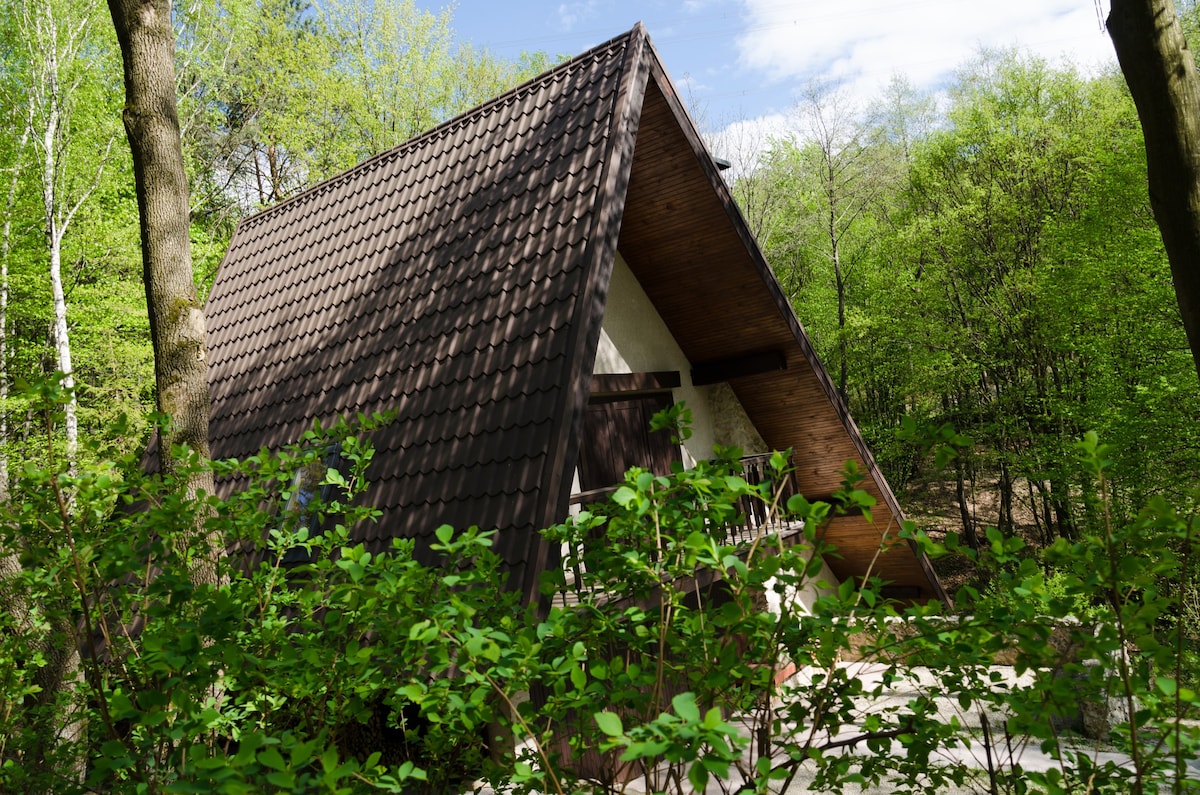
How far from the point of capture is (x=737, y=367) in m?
8.49

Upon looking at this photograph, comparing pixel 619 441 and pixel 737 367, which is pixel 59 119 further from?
pixel 737 367

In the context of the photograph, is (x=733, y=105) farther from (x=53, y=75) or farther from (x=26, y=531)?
(x=26, y=531)

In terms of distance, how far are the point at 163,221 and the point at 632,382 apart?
4618 mm

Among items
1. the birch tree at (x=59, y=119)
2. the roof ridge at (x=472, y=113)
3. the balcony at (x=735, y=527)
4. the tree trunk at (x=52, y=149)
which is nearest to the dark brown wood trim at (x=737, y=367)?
the balcony at (x=735, y=527)

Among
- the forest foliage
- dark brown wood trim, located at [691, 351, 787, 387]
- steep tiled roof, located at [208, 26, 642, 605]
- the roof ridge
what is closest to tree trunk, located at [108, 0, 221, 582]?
steep tiled roof, located at [208, 26, 642, 605]

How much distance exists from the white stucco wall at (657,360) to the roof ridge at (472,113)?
6.27ft

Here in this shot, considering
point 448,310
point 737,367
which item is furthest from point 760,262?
point 448,310

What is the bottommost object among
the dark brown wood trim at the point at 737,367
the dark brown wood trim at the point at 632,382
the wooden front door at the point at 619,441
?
the wooden front door at the point at 619,441

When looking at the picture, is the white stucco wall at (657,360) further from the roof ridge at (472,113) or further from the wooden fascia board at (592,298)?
the wooden fascia board at (592,298)

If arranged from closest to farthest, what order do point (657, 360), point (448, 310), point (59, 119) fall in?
point (448, 310) < point (657, 360) < point (59, 119)

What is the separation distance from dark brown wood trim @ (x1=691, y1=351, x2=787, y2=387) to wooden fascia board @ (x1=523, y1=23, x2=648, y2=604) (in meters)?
3.29

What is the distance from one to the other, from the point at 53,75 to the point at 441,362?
515 inches

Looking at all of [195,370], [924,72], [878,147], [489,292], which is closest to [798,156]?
[878,147]

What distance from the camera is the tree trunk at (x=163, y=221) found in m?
4.39
